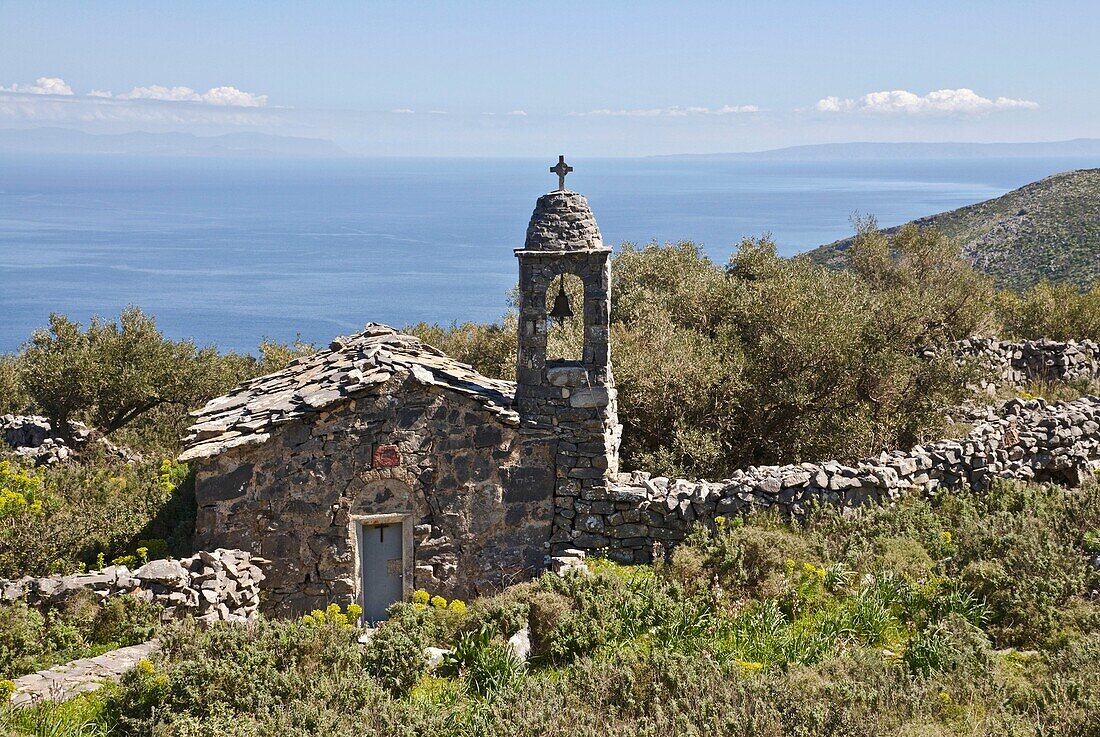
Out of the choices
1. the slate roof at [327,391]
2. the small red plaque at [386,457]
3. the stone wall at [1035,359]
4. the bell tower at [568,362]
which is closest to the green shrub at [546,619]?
the bell tower at [568,362]

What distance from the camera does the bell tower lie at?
1377 cm

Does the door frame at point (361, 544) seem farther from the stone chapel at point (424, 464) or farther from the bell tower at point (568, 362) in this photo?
the bell tower at point (568, 362)

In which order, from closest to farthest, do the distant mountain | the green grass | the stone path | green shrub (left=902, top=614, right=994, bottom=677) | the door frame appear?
the green grass
the stone path
green shrub (left=902, top=614, right=994, bottom=677)
the door frame
the distant mountain

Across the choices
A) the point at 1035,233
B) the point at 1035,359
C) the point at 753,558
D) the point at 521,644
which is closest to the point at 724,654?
the point at 521,644

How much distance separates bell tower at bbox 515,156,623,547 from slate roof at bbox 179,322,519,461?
0.54 metres

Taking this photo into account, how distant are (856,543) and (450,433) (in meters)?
5.74

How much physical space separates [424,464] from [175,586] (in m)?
3.72

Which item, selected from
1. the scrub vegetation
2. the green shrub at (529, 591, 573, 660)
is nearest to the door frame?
the scrub vegetation

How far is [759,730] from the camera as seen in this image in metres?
7.60

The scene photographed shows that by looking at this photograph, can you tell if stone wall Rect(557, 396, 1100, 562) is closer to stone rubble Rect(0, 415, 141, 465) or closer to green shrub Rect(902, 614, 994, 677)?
green shrub Rect(902, 614, 994, 677)

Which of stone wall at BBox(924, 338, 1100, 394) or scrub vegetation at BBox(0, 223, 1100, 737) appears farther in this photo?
stone wall at BBox(924, 338, 1100, 394)

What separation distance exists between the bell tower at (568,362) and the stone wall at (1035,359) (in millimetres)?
14260

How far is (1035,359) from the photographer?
2605cm

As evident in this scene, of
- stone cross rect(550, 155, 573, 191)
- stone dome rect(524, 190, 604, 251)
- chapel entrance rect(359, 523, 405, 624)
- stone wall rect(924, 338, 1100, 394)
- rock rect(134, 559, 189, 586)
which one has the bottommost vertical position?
chapel entrance rect(359, 523, 405, 624)
